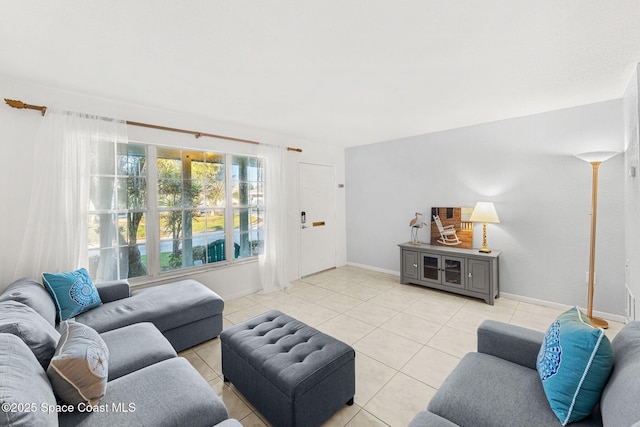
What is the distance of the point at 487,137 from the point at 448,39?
247 centimetres

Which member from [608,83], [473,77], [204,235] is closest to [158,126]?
[204,235]

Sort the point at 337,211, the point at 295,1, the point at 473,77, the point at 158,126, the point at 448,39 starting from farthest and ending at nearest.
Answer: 1. the point at 337,211
2. the point at 158,126
3. the point at 473,77
4. the point at 448,39
5. the point at 295,1

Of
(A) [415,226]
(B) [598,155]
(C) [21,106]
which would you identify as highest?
(C) [21,106]

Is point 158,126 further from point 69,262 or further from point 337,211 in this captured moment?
point 337,211

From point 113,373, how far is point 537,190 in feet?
14.9

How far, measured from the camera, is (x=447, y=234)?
4148 mm

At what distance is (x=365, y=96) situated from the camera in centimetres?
278

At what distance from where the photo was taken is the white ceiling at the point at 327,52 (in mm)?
1537

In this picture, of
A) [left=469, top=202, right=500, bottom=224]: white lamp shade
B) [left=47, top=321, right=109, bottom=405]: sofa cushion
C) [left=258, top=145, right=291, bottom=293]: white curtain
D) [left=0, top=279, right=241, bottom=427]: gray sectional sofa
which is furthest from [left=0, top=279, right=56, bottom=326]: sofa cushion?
[left=469, top=202, right=500, bottom=224]: white lamp shade

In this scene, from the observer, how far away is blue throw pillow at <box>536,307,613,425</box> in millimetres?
1088

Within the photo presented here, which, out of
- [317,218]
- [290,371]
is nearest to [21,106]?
[290,371]

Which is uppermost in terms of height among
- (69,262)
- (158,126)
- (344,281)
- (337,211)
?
(158,126)

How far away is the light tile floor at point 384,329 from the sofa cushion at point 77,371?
0.87 meters

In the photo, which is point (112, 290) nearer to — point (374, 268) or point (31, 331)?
point (31, 331)
